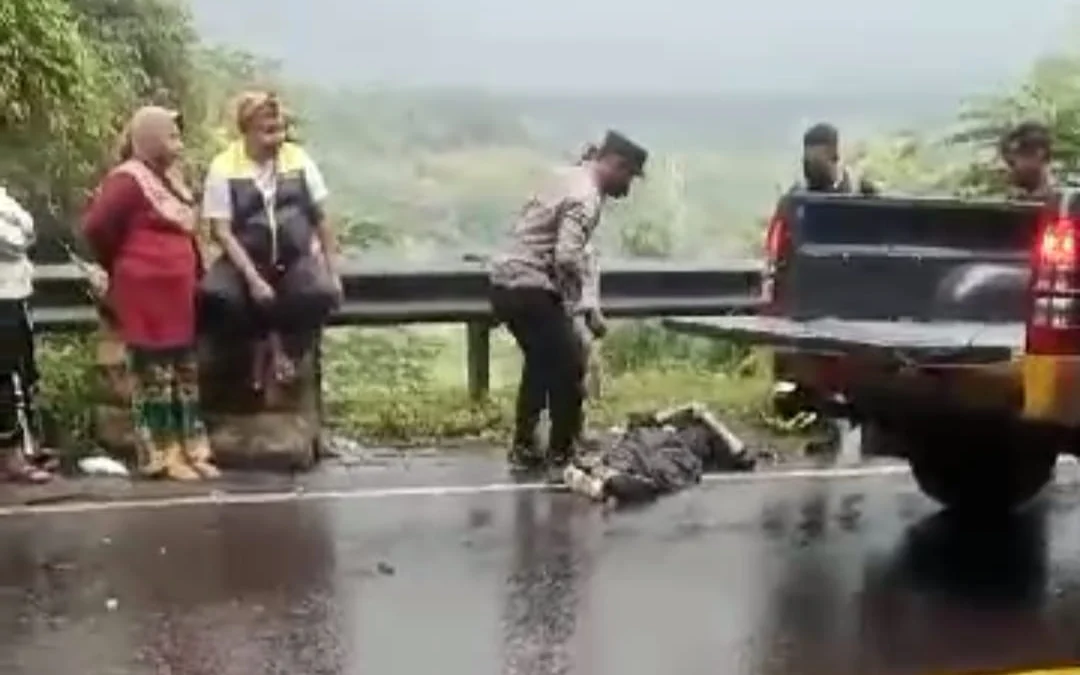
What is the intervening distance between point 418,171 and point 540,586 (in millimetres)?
8200

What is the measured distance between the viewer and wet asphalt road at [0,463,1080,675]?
825 cm

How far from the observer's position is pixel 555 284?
→ 1179cm

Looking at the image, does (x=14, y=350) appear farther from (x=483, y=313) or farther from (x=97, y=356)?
(x=483, y=313)

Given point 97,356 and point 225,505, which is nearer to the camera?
point 225,505

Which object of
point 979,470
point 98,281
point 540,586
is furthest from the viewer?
point 98,281

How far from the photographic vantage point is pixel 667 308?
13.4m

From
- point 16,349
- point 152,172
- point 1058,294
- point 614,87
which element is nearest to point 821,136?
point 152,172

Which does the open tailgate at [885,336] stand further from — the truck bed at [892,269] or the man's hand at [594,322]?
the man's hand at [594,322]

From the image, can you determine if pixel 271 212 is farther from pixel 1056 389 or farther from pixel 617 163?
pixel 1056 389

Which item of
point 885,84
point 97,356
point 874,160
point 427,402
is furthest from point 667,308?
point 885,84

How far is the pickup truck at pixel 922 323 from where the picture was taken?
8688mm

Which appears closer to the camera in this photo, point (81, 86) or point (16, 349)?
point (16, 349)

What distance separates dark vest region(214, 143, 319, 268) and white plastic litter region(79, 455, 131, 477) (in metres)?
1.08

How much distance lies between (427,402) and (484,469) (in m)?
1.50
